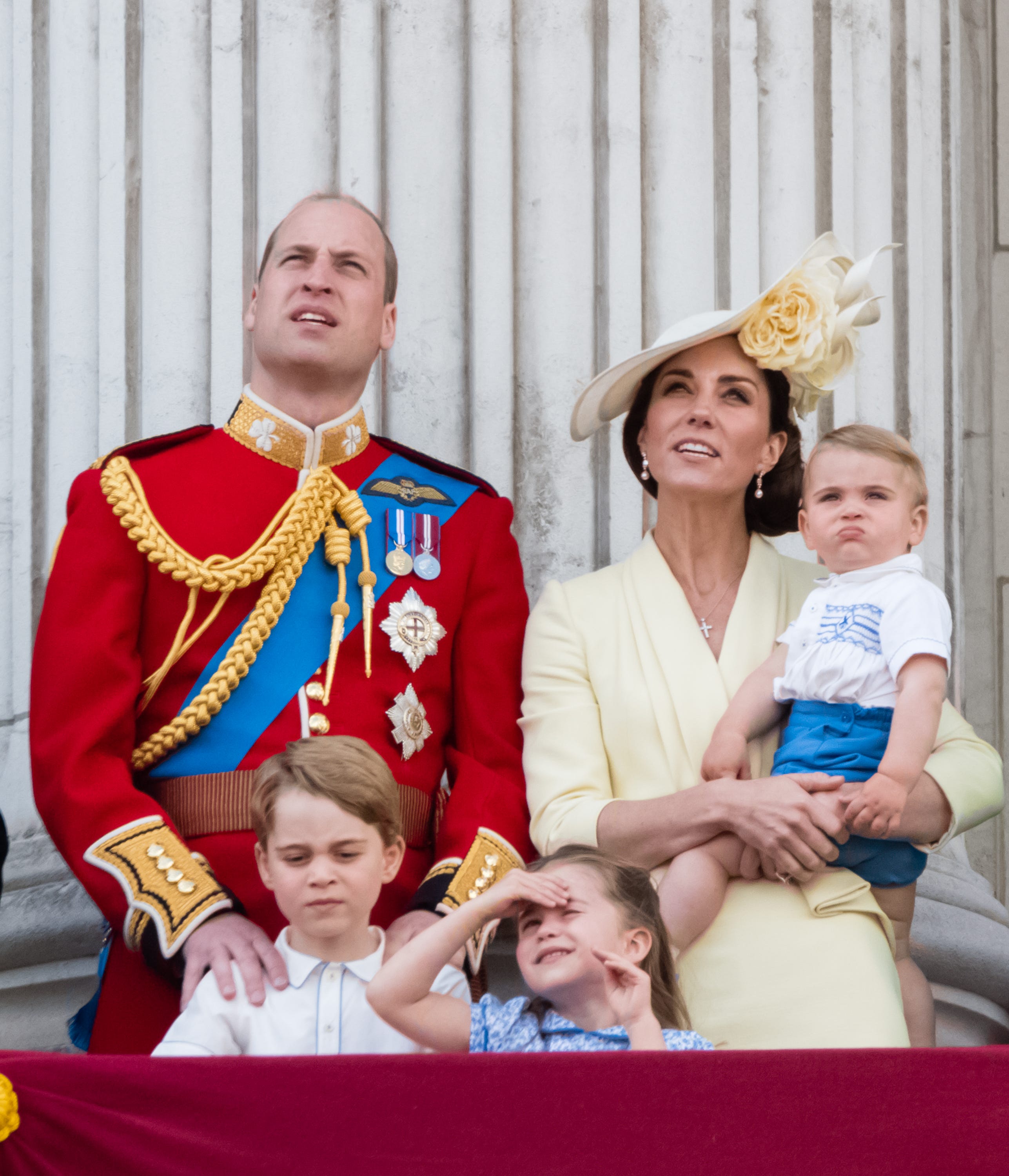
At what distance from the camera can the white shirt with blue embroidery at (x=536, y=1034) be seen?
197 centimetres

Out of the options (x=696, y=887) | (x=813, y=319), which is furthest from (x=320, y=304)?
(x=696, y=887)

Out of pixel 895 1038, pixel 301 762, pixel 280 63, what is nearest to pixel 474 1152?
pixel 301 762

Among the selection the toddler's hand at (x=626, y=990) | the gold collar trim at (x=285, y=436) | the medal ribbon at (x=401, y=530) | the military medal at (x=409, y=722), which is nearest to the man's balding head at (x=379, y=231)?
the gold collar trim at (x=285, y=436)

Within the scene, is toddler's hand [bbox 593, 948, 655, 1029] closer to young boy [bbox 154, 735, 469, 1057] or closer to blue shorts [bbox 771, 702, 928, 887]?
young boy [bbox 154, 735, 469, 1057]

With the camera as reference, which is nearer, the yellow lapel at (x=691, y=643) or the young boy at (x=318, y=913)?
the young boy at (x=318, y=913)

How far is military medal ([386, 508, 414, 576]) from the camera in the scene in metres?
2.64

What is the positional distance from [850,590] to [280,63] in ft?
5.79

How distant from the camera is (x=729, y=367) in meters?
2.70

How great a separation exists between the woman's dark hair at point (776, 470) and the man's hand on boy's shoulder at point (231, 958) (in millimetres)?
1142

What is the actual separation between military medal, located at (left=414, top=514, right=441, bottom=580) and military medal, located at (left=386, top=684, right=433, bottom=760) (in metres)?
0.21

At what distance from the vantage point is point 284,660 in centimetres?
253

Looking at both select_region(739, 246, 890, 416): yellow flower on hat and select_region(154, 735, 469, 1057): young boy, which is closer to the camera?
select_region(154, 735, 469, 1057): young boy

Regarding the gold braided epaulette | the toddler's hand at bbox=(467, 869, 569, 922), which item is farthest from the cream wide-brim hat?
the toddler's hand at bbox=(467, 869, 569, 922)

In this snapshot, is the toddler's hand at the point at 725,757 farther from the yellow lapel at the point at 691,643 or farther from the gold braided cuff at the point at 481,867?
the gold braided cuff at the point at 481,867
